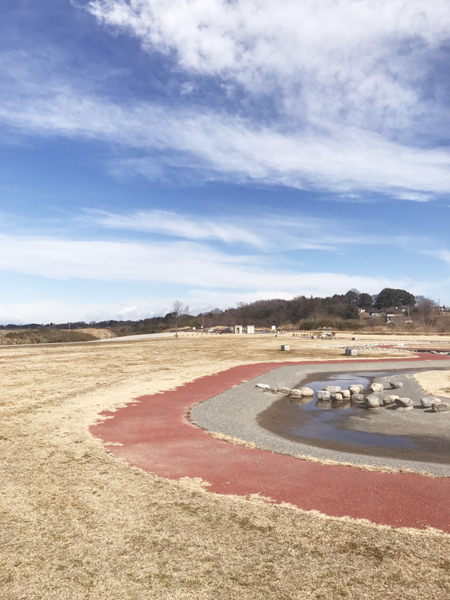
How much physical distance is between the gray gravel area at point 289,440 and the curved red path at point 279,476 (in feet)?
2.04

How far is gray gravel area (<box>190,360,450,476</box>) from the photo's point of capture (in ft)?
27.6

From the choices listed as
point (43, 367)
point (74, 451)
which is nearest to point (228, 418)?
point (74, 451)

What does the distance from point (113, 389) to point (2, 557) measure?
11896 millimetres

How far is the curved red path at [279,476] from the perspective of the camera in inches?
228

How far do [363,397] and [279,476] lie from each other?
908 cm

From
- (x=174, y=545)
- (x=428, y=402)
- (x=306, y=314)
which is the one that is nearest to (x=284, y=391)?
(x=428, y=402)

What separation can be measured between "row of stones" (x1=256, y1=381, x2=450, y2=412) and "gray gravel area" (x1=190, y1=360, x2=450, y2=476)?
0.31m

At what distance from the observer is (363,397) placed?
1524cm

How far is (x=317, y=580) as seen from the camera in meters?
4.09

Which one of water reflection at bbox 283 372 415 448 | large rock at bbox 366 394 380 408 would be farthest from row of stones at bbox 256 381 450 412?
water reflection at bbox 283 372 415 448

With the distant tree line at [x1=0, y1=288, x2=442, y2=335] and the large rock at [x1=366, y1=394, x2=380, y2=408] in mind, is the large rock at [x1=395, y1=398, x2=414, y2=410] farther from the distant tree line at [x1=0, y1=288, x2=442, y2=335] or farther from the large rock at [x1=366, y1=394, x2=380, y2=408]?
the distant tree line at [x1=0, y1=288, x2=442, y2=335]

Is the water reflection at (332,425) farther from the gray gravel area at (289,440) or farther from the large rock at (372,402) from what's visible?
the gray gravel area at (289,440)

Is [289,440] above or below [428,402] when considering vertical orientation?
below

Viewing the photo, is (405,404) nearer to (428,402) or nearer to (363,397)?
(428,402)
